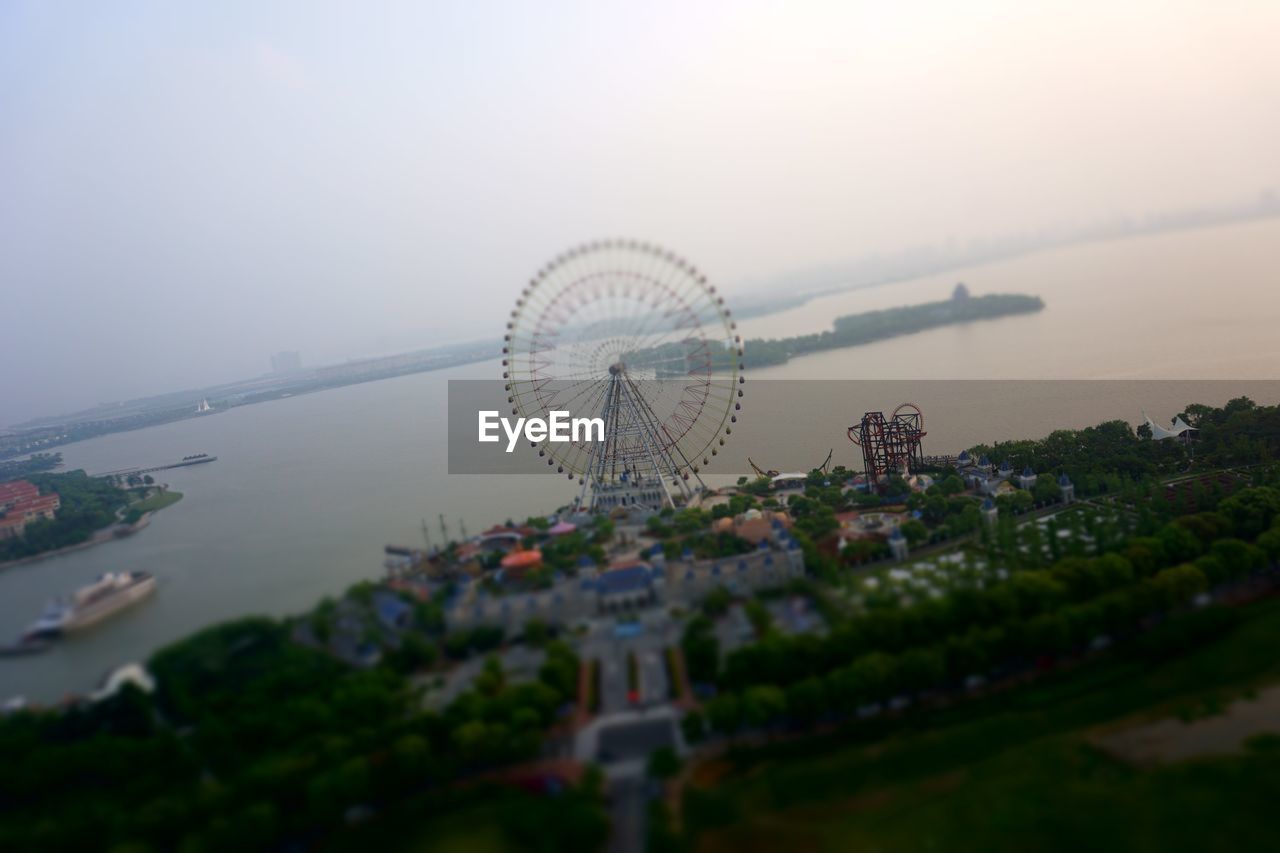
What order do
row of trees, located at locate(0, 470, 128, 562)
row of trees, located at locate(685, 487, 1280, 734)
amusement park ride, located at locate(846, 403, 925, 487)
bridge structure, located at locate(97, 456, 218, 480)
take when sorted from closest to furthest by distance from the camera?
1. row of trees, located at locate(685, 487, 1280, 734)
2. row of trees, located at locate(0, 470, 128, 562)
3. amusement park ride, located at locate(846, 403, 925, 487)
4. bridge structure, located at locate(97, 456, 218, 480)

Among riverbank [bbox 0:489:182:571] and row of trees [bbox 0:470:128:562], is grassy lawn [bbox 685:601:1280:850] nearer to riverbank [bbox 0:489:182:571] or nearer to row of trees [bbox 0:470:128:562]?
riverbank [bbox 0:489:182:571]

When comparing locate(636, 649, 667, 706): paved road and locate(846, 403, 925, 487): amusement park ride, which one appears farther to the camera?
locate(846, 403, 925, 487): amusement park ride

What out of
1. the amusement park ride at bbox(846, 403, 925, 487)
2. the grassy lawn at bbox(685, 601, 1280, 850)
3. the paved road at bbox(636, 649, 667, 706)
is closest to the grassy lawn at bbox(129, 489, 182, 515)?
the paved road at bbox(636, 649, 667, 706)

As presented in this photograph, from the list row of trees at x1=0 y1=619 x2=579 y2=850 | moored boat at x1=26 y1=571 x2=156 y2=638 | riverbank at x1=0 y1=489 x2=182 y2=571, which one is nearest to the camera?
row of trees at x1=0 y1=619 x2=579 y2=850

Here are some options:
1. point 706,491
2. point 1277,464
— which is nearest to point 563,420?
point 706,491

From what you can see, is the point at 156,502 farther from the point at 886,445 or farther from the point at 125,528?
the point at 886,445

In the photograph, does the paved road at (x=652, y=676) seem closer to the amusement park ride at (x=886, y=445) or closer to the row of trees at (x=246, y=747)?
the row of trees at (x=246, y=747)
